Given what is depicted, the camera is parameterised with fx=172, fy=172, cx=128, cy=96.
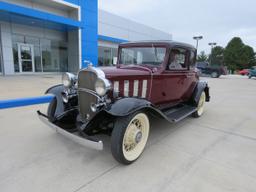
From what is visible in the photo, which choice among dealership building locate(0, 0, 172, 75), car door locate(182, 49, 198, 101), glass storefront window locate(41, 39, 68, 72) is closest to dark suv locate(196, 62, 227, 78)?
dealership building locate(0, 0, 172, 75)

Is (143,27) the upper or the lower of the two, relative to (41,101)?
upper

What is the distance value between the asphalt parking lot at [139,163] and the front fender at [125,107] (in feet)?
2.44

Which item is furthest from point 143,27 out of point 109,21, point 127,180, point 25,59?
point 127,180

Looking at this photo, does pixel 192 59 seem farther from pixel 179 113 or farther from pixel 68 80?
pixel 68 80

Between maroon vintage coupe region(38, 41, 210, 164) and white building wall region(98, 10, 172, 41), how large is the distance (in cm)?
1581

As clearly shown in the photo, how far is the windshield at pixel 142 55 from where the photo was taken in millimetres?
3322

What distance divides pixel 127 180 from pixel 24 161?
1.42 meters

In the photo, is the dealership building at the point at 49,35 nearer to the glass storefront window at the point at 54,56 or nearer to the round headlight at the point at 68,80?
the glass storefront window at the point at 54,56

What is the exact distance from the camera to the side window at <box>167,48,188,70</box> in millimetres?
3374

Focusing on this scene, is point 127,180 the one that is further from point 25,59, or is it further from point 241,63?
point 241,63

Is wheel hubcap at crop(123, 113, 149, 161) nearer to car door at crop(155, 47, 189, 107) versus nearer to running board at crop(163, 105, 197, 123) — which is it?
running board at crop(163, 105, 197, 123)

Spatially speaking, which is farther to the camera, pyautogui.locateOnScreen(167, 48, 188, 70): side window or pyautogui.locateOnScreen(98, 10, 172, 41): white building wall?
pyautogui.locateOnScreen(98, 10, 172, 41): white building wall

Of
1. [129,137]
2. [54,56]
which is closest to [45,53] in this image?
[54,56]

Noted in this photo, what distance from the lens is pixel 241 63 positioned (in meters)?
45.1
